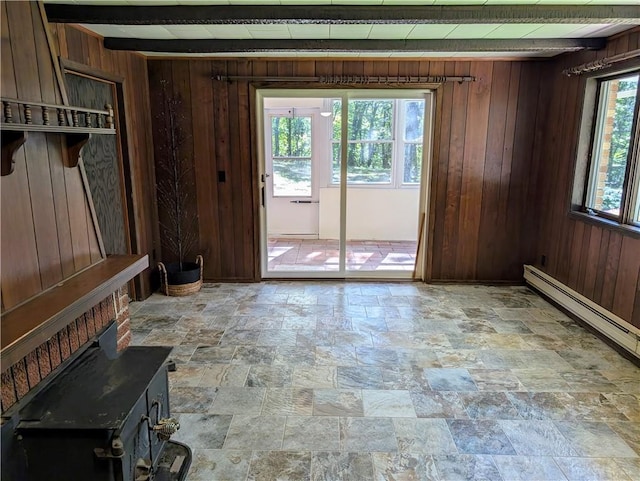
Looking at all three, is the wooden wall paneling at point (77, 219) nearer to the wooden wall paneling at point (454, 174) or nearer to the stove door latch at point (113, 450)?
the stove door latch at point (113, 450)

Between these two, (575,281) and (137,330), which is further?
(575,281)

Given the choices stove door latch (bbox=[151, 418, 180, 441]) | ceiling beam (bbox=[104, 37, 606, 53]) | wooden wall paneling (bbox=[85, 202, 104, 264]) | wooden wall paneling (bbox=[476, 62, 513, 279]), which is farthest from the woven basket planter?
wooden wall paneling (bbox=[476, 62, 513, 279])

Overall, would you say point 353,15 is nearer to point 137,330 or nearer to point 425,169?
point 425,169

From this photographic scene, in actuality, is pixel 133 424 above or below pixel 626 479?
above

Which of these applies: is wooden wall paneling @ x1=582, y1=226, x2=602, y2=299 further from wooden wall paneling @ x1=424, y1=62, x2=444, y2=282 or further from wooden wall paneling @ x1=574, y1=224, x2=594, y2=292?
wooden wall paneling @ x1=424, y1=62, x2=444, y2=282

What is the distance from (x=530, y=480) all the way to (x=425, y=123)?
11.3 ft

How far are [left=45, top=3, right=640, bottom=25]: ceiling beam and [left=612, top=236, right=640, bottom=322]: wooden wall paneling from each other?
4.90ft

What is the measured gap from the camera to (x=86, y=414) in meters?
1.42

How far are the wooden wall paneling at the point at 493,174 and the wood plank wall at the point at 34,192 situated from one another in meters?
3.84

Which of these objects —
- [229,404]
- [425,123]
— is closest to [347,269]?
[425,123]

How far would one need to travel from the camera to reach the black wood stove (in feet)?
4.50

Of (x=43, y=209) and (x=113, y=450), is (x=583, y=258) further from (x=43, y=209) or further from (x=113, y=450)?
(x=43, y=209)

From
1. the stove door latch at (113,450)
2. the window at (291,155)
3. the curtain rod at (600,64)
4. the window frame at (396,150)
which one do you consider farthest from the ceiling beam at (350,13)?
the window at (291,155)

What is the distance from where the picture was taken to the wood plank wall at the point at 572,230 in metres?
3.17
